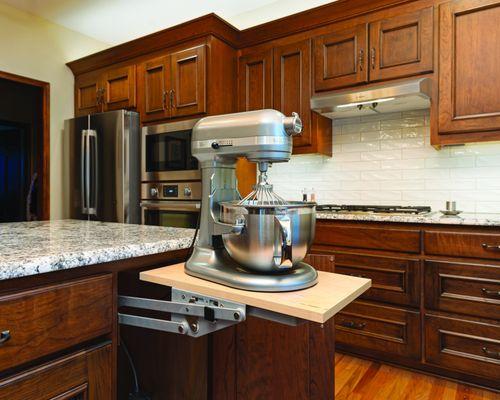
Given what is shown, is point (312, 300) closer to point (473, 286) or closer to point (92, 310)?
point (92, 310)

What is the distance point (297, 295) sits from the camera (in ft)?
2.36

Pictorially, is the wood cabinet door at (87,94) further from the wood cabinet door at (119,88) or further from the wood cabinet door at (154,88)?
the wood cabinet door at (154,88)

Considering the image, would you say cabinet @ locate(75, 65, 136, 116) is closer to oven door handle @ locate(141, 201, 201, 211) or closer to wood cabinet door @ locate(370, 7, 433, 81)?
oven door handle @ locate(141, 201, 201, 211)

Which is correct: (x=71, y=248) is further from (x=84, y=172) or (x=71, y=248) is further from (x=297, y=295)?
(x=84, y=172)

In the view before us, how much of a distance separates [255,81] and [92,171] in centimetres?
161

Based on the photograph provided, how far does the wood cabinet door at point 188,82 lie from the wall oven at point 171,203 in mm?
579

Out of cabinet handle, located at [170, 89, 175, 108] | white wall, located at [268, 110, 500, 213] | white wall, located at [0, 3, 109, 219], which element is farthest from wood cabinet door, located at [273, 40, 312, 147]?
white wall, located at [0, 3, 109, 219]

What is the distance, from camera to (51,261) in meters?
0.76

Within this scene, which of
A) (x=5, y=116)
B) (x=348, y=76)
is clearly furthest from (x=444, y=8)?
(x=5, y=116)

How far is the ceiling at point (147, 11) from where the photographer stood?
3.09m

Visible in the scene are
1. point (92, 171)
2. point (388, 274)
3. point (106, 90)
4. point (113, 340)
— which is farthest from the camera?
point (106, 90)

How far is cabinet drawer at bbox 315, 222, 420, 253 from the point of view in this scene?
6.64 feet

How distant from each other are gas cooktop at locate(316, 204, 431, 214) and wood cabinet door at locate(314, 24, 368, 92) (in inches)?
33.5

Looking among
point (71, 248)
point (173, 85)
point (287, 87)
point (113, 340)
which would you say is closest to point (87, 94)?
point (173, 85)
